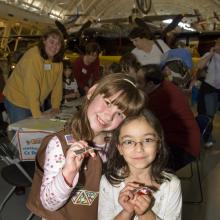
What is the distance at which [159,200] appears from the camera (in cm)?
136

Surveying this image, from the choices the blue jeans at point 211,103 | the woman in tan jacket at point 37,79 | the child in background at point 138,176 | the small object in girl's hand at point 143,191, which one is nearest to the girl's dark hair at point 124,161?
the child in background at point 138,176

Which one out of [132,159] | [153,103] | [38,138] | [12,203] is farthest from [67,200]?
[12,203]

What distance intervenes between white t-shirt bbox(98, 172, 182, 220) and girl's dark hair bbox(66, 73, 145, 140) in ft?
0.71

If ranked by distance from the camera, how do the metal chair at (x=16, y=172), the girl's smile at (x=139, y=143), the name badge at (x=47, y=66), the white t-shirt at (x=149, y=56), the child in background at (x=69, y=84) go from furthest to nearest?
the child in background at (x=69, y=84), the white t-shirt at (x=149, y=56), the name badge at (x=47, y=66), the metal chair at (x=16, y=172), the girl's smile at (x=139, y=143)

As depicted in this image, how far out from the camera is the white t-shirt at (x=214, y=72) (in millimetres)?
5391

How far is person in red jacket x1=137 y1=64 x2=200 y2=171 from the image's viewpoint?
270 cm

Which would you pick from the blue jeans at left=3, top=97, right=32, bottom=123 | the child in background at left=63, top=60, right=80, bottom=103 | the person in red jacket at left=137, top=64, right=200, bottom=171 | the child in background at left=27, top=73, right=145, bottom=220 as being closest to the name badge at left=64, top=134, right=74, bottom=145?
the child in background at left=27, top=73, right=145, bottom=220

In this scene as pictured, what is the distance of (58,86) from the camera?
12.5ft

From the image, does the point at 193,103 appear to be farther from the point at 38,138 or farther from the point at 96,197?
the point at 96,197

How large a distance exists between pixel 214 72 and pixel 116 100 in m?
4.38

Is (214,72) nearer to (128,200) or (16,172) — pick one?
(16,172)

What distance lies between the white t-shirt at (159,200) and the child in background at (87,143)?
0.07 metres

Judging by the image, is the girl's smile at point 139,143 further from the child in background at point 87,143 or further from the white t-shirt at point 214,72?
the white t-shirt at point 214,72

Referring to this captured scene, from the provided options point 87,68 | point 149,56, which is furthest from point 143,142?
point 87,68
